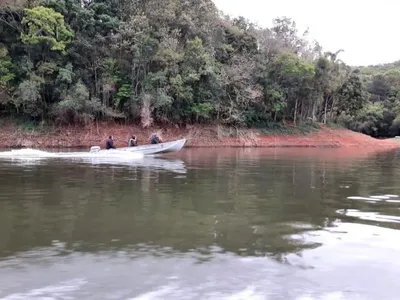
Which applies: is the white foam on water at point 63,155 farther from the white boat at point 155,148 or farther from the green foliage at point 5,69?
the green foliage at point 5,69

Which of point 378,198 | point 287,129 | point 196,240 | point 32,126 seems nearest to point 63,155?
point 32,126

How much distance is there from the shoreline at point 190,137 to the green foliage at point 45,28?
7427 mm

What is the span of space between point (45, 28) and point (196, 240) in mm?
32875

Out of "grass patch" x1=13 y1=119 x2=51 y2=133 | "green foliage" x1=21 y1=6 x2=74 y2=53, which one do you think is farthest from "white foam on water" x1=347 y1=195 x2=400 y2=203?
"grass patch" x1=13 y1=119 x2=51 y2=133

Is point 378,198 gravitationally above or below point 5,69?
below

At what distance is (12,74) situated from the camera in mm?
36500

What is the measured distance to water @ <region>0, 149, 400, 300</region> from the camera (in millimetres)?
5598

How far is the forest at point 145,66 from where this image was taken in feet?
122

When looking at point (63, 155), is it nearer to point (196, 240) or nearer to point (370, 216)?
point (196, 240)

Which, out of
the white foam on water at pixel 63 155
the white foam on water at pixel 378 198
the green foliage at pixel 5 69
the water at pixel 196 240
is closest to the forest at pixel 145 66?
the green foliage at pixel 5 69

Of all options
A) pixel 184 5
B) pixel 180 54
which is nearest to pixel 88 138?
pixel 180 54

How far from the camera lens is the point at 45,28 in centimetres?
3578

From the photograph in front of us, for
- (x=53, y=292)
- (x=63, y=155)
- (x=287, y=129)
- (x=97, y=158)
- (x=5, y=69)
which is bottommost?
(x=53, y=292)

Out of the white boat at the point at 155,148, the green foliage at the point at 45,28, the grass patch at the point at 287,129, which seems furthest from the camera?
the grass patch at the point at 287,129
